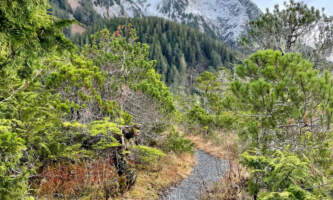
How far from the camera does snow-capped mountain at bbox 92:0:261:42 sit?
144 metres

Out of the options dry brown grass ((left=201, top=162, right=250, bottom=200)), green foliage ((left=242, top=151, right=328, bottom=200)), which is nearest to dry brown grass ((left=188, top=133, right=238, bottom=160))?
dry brown grass ((left=201, top=162, right=250, bottom=200))

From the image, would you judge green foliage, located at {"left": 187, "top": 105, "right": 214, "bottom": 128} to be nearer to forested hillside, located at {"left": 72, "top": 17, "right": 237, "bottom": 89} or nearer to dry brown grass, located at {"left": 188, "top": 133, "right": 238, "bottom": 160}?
dry brown grass, located at {"left": 188, "top": 133, "right": 238, "bottom": 160}

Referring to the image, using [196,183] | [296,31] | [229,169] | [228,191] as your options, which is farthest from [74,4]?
[228,191]

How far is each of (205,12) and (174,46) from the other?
A: 11451cm

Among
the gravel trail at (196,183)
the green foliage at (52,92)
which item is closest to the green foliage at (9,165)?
the green foliage at (52,92)

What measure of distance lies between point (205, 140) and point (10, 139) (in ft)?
40.3

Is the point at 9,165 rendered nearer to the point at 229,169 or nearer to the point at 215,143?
the point at 229,169

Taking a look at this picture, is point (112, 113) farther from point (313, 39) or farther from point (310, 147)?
point (313, 39)

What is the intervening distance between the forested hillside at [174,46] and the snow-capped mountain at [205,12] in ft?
225

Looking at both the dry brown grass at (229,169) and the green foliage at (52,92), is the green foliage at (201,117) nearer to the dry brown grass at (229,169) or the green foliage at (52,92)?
the dry brown grass at (229,169)

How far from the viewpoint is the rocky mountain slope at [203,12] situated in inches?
5521

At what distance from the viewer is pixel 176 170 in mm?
7527

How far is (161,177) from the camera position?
21.7 ft

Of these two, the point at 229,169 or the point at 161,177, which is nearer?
the point at 229,169
